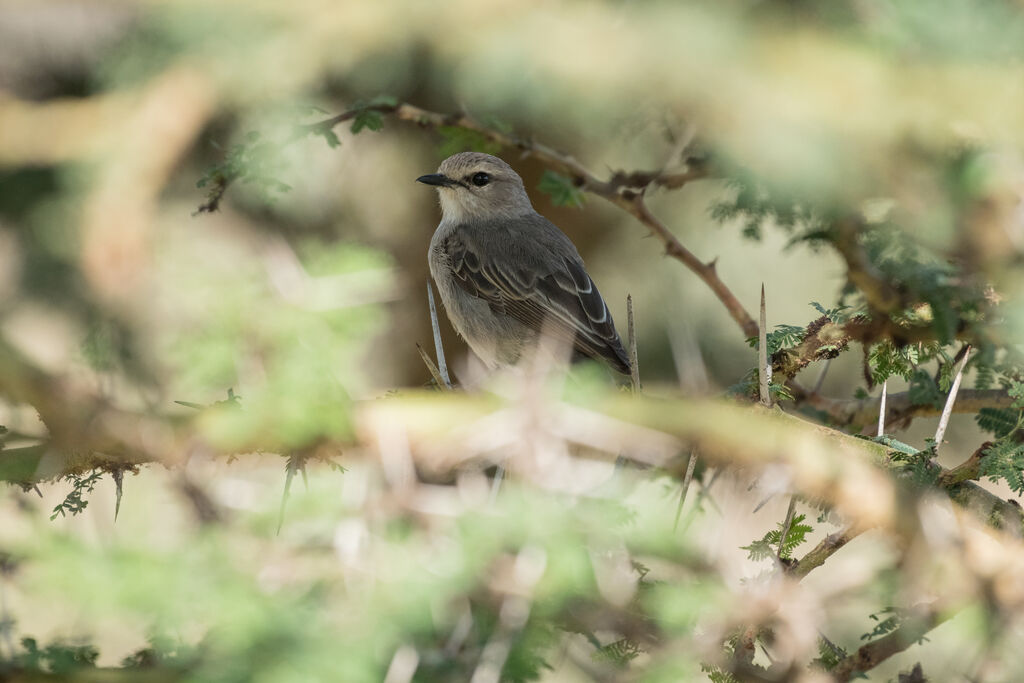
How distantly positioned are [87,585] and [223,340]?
553 millimetres

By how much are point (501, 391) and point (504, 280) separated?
340 cm

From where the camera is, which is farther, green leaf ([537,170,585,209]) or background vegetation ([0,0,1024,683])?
green leaf ([537,170,585,209])

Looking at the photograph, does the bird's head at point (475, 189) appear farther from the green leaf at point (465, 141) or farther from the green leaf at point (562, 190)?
the green leaf at point (562, 190)

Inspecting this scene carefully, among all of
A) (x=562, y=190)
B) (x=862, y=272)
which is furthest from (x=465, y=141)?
(x=862, y=272)

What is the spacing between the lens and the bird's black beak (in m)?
6.24

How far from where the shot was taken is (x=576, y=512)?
6.54 feet

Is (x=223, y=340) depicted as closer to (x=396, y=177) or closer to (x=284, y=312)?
(x=284, y=312)

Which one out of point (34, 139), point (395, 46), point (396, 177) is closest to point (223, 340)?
point (395, 46)

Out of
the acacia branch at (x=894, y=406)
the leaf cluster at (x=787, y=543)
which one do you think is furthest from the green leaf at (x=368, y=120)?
the leaf cluster at (x=787, y=543)

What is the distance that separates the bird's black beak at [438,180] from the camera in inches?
246

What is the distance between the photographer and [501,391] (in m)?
2.67

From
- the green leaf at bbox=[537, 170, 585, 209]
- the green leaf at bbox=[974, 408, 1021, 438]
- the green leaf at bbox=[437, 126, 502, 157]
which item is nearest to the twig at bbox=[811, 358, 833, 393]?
the green leaf at bbox=[974, 408, 1021, 438]

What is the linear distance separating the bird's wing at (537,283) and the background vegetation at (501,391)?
331 mm

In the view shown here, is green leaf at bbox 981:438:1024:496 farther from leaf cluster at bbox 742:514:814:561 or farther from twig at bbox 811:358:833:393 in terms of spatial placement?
twig at bbox 811:358:833:393
